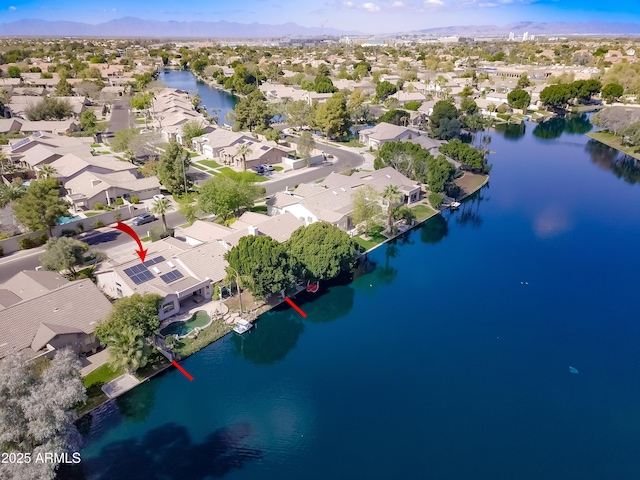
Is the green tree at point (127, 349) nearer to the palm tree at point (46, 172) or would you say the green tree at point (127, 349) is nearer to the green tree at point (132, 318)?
the green tree at point (132, 318)

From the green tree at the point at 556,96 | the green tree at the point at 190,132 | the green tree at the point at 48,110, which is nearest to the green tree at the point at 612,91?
the green tree at the point at 556,96

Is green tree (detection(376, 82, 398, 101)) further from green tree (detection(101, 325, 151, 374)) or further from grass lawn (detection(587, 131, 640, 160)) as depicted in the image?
green tree (detection(101, 325, 151, 374))

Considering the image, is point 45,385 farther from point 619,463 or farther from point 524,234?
point 524,234

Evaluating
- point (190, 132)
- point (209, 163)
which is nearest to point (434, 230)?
point (209, 163)

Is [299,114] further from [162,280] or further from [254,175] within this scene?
[162,280]

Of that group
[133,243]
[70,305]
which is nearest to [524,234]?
[133,243]
